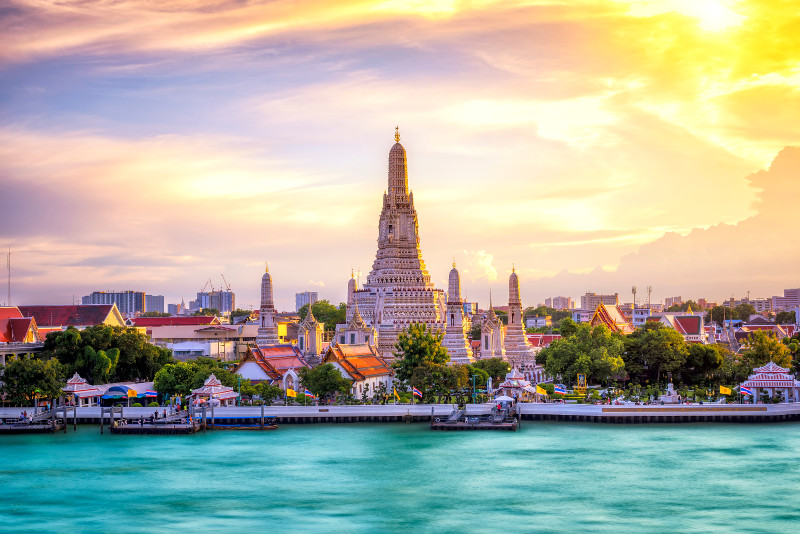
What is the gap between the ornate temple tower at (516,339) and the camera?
101875 millimetres

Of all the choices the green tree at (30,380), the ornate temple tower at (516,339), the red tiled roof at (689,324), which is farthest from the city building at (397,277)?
the green tree at (30,380)

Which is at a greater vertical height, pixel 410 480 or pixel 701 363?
pixel 701 363

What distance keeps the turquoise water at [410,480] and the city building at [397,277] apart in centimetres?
3749

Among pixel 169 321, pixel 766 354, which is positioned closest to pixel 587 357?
pixel 766 354

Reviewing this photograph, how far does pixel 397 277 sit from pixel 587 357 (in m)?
29.7

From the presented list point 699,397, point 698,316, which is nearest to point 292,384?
point 699,397

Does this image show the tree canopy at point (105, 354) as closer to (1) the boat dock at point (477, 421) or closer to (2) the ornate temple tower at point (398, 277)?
(2) the ornate temple tower at point (398, 277)

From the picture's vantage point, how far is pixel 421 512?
44656 millimetres

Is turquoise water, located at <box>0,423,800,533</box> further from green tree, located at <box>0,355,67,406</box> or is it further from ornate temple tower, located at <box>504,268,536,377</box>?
ornate temple tower, located at <box>504,268,536,377</box>

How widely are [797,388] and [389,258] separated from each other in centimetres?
4718

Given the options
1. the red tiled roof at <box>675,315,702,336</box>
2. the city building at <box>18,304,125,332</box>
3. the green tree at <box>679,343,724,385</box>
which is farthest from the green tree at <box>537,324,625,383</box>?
the city building at <box>18,304,125,332</box>

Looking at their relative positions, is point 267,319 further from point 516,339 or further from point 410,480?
point 410,480

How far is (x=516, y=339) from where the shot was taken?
104312mm

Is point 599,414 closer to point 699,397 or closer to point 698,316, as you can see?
point 699,397
